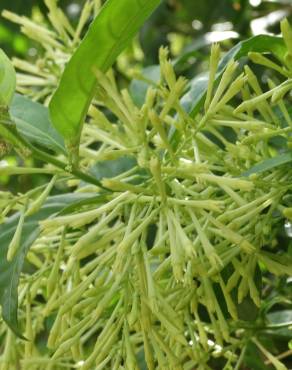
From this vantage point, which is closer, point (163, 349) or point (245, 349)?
point (163, 349)

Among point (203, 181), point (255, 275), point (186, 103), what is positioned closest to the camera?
point (203, 181)

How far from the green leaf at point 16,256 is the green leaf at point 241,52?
0.18 metres

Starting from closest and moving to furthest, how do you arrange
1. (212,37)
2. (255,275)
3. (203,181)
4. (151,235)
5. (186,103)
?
(203,181) → (255,275) → (186,103) → (151,235) → (212,37)

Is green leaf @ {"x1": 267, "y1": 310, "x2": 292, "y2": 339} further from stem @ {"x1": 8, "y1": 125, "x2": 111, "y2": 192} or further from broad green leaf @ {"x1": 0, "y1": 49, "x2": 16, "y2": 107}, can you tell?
broad green leaf @ {"x1": 0, "y1": 49, "x2": 16, "y2": 107}

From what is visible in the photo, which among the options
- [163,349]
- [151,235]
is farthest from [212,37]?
[163,349]

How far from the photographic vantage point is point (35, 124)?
0.95 metres

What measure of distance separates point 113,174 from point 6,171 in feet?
0.94

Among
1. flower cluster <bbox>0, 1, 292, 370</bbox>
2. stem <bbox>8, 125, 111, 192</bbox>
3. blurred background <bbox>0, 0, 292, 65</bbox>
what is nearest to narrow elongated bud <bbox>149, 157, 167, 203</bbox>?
flower cluster <bbox>0, 1, 292, 370</bbox>

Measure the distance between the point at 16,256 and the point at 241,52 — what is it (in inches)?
13.7

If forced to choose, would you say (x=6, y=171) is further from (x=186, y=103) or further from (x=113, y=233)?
(x=186, y=103)

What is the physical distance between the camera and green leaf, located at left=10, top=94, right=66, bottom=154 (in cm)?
90

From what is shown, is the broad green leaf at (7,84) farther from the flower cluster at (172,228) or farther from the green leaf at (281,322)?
the green leaf at (281,322)

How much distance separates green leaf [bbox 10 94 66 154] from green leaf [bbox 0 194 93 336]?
0.08m

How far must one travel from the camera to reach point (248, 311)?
92cm
